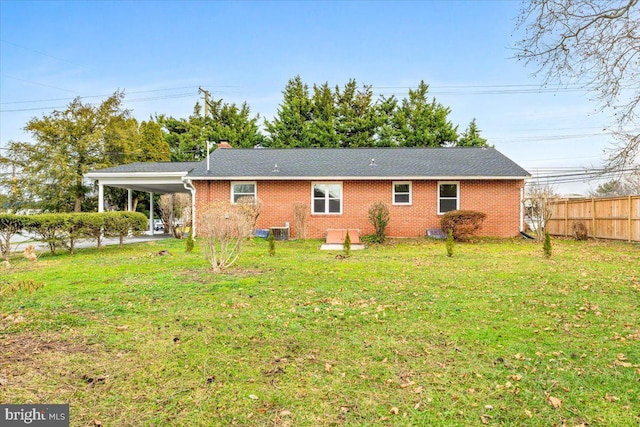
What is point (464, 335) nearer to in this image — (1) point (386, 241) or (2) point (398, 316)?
(2) point (398, 316)

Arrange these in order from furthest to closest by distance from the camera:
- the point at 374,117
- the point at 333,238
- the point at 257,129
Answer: the point at 257,129 → the point at 374,117 → the point at 333,238

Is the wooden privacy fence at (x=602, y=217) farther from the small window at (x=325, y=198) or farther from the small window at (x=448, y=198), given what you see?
the small window at (x=325, y=198)

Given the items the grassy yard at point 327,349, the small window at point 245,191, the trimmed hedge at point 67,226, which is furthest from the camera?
the small window at point 245,191

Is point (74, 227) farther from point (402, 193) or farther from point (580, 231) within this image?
point (580, 231)

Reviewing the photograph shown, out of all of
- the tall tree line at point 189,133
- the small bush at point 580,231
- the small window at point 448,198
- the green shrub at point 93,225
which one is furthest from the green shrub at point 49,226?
the small bush at point 580,231

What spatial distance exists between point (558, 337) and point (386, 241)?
36.4 ft

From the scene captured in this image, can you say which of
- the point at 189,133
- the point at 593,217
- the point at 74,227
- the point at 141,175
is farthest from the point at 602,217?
the point at 189,133

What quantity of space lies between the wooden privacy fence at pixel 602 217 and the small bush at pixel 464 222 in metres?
3.42

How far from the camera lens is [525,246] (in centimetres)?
1352

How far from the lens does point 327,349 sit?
3852mm

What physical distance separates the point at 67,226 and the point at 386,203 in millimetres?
11956

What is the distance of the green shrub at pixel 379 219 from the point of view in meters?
14.9

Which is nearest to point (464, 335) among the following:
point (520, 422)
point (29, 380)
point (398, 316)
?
point (398, 316)

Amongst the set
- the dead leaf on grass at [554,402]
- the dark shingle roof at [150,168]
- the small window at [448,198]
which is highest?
the dark shingle roof at [150,168]
